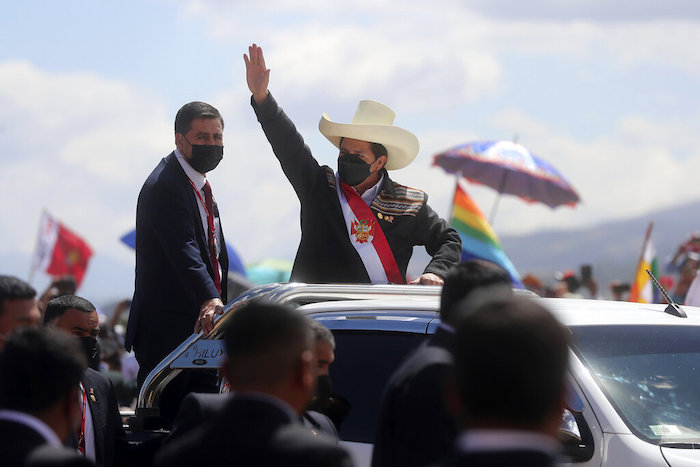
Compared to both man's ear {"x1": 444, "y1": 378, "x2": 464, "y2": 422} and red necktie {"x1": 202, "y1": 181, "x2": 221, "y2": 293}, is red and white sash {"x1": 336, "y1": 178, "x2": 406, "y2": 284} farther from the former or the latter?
man's ear {"x1": 444, "y1": 378, "x2": 464, "y2": 422}

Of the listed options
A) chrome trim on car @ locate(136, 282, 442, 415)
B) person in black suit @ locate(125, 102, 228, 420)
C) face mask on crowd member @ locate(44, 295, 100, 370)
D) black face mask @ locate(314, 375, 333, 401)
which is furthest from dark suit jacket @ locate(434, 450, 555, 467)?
person in black suit @ locate(125, 102, 228, 420)

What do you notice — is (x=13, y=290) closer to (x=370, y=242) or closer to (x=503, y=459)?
(x=503, y=459)

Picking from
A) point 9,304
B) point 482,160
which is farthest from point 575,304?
point 482,160

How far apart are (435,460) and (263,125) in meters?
3.42

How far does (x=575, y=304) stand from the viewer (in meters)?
5.15

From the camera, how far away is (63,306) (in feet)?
17.4

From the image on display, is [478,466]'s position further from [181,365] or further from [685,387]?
[181,365]

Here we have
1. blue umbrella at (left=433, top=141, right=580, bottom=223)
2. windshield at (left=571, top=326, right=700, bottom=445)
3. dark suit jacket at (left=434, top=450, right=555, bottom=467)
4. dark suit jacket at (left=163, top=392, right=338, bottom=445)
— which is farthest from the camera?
blue umbrella at (left=433, top=141, right=580, bottom=223)

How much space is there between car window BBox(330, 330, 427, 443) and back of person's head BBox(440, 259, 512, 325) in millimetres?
1240

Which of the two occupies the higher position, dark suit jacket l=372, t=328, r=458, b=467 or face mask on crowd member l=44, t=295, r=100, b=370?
dark suit jacket l=372, t=328, r=458, b=467

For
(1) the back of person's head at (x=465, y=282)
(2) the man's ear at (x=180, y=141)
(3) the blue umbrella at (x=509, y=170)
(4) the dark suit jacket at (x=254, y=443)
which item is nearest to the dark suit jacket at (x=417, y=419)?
(1) the back of person's head at (x=465, y=282)

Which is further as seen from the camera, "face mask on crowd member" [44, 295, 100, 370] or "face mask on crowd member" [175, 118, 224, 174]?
"face mask on crowd member" [175, 118, 224, 174]

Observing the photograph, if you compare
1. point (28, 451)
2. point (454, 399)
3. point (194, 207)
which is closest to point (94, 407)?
point (194, 207)

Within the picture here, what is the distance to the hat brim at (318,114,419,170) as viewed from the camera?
655 centimetres
